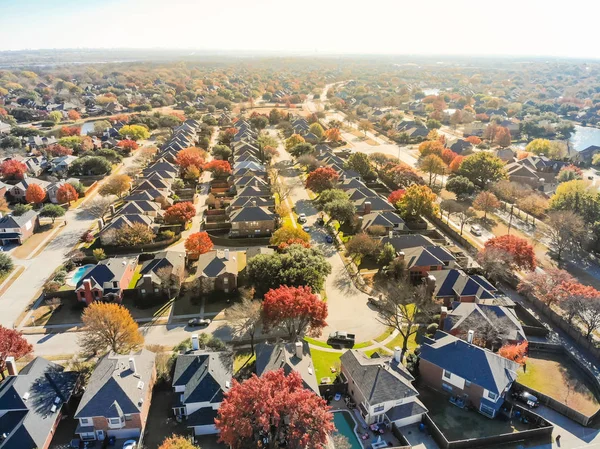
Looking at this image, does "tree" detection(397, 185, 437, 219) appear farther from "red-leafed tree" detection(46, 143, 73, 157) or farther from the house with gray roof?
"red-leafed tree" detection(46, 143, 73, 157)

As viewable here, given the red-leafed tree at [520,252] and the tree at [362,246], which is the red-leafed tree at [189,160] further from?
the red-leafed tree at [520,252]

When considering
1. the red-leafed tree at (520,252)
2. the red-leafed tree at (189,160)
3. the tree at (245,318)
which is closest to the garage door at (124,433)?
the tree at (245,318)

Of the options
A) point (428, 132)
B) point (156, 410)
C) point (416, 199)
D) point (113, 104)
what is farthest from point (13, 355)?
point (113, 104)

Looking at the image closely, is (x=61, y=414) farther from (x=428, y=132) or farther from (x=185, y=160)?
(x=428, y=132)

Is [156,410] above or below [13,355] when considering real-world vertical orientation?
below

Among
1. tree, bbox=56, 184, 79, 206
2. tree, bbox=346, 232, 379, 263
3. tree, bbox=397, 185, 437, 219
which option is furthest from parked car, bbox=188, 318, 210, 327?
tree, bbox=56, 184, 79, 206
